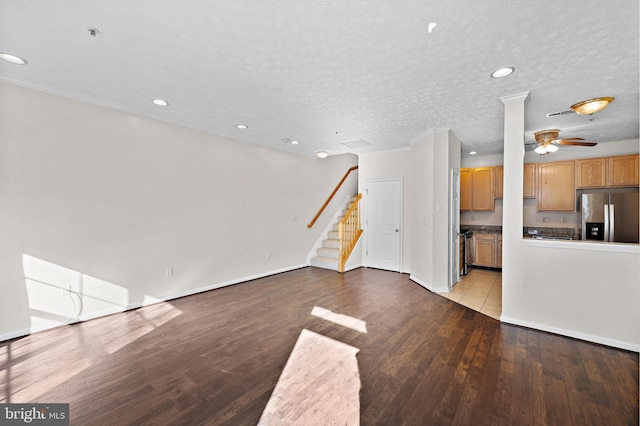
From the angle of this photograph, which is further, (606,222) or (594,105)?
(606,222)

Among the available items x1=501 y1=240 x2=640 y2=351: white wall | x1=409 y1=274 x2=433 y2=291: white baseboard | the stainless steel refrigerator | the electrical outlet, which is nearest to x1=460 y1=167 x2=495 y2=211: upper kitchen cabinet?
the stainless steel refrigerator

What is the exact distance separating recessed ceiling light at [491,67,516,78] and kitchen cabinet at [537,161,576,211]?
13.0ft

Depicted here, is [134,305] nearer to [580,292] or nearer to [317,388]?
[317,388]

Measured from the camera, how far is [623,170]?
15.5ft

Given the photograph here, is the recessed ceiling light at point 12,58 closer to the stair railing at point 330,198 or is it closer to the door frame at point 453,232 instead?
the stair railing at point 330,198

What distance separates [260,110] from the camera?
364 centimetres

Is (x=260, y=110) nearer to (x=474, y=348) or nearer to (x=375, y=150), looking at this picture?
(x=375, y=150)

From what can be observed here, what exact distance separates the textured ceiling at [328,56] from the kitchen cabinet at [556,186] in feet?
4.62

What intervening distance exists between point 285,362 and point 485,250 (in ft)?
18.3

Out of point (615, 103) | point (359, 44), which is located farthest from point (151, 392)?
point (615, 103)

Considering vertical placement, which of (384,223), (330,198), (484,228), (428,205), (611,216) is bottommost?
(484,228)

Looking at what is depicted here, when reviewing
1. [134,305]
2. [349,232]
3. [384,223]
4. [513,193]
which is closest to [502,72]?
[513,193]

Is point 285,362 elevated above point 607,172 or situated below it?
below

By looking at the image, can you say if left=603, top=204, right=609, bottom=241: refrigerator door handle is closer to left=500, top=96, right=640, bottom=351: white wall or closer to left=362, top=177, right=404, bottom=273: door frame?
left=500, top=96, right=640, bottom=351: white wall
